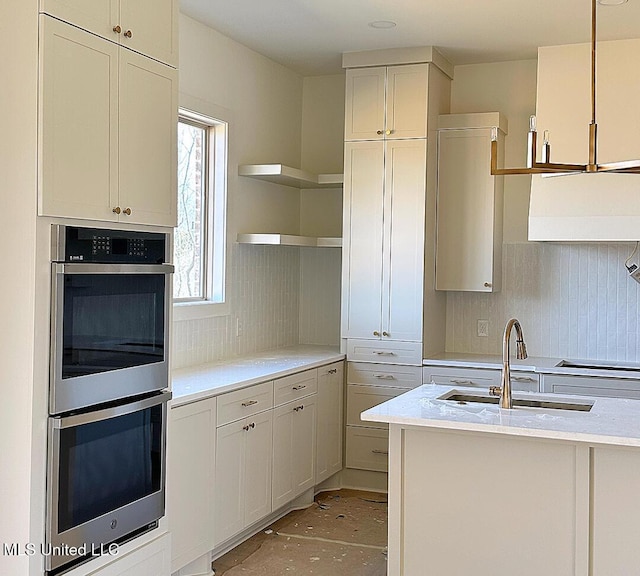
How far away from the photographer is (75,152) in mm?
2609

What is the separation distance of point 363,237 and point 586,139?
1444 millimetres

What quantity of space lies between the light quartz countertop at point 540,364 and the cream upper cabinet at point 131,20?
2630 mm

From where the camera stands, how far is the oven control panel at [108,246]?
2.58 meters

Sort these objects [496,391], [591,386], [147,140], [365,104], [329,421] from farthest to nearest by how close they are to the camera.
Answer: [365,104], [329,421], [591,386], [496,391], [147,140]

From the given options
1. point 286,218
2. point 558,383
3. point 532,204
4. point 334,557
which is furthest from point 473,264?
point 334,557

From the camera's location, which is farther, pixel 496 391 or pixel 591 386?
pixel 591 386

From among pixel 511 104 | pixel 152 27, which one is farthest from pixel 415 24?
pixel 152 27

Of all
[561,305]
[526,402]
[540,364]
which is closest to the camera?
[526,402]

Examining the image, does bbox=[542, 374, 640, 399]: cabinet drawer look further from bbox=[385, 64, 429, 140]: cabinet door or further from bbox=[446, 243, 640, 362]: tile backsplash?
bbox=[385, 64, 429, 140]: cabinet door

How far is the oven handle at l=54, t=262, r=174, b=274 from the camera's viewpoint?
2.57 metres

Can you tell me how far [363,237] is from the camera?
5121 mm

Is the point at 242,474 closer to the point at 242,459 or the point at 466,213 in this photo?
the point at 242,459

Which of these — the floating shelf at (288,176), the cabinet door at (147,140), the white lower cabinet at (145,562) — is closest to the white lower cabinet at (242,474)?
the white lower cabinet at (145,562)

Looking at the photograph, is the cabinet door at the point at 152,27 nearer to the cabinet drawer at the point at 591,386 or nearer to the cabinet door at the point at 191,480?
the cabinet door at the point at 191,480
